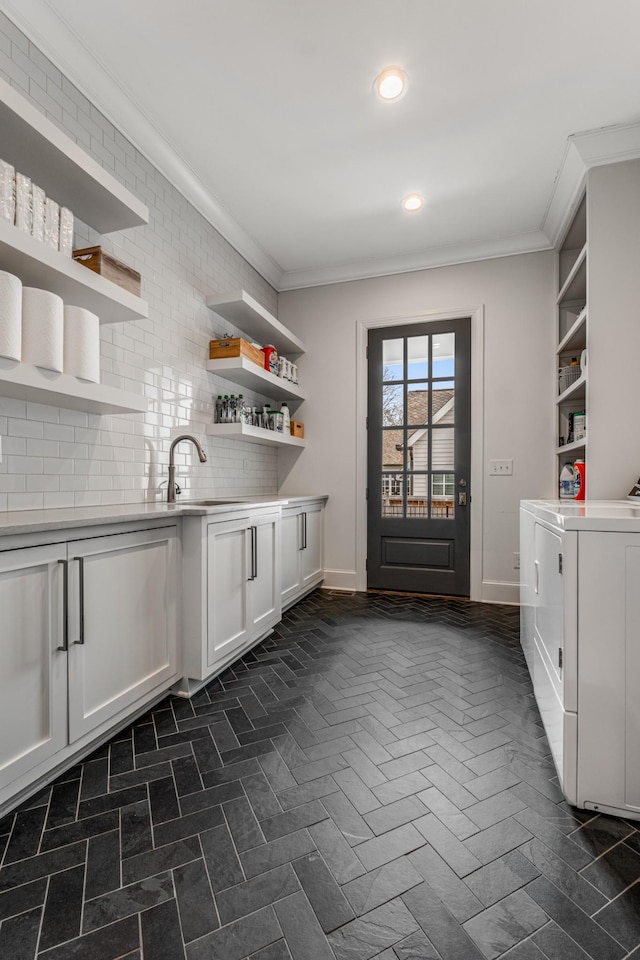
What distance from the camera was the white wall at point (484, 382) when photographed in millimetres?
Answer: 3693

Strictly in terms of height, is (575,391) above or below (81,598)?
above

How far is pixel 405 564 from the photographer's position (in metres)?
4.07

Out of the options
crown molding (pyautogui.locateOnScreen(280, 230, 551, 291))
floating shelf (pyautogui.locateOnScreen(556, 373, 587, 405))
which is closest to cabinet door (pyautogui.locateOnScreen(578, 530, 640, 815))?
floating shelf (pyautogui.locateOnScreen(556, 373, 587, 405))

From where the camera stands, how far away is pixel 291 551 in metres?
3.49

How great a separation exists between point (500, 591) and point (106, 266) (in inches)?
141

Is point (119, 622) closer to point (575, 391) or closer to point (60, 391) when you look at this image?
point (60, 391)

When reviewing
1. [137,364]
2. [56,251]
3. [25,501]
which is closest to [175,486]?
[137,364]

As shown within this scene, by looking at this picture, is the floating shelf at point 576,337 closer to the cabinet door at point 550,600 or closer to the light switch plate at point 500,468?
the light switch plate at point 500,468

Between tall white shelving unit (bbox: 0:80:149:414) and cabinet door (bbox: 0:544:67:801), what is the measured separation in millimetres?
642

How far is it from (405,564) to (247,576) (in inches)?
76.2

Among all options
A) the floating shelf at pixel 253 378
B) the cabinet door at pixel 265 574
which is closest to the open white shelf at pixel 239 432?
the floating shelf at pixel 253 378

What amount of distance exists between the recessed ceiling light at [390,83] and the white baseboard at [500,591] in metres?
3.41

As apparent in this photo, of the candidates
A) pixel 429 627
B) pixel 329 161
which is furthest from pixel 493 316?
pixel 429 627

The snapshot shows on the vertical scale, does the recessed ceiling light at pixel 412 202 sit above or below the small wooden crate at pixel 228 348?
above
